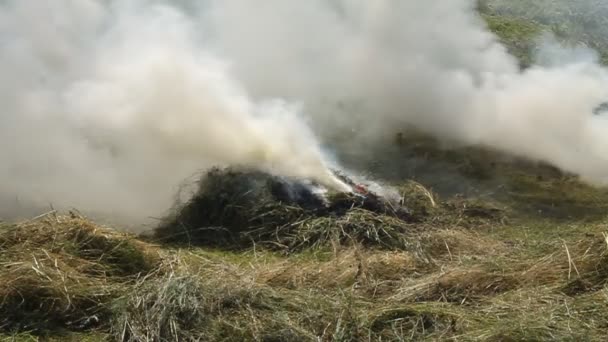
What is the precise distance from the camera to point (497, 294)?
4.95 meters

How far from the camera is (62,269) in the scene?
494cm

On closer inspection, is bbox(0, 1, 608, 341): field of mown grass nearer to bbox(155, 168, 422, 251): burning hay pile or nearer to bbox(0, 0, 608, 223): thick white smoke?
bbox(155, 168, 422, 251): burning hay pile

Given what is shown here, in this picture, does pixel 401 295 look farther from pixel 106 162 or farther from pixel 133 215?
Answer: pixel 106 162

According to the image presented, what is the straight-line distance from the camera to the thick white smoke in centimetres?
726

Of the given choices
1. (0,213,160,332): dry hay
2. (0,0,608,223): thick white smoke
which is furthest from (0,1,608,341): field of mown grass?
(0,0,608,223): thick white smoke

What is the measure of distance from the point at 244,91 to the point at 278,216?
8.48 ft

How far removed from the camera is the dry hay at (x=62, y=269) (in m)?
4.55

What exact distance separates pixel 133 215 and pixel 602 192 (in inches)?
194

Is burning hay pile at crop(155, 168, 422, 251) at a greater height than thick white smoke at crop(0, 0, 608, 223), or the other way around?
thick white smoke at crop(0, 0, 608, 223)

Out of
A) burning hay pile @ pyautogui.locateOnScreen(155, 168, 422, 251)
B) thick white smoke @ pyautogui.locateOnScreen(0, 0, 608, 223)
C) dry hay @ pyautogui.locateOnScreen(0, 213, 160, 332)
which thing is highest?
thick white smoke @ pyautogui.locateOnScreen(0, 0, 608, 223)

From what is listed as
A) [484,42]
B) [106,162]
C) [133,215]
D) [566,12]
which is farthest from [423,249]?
[566,12]

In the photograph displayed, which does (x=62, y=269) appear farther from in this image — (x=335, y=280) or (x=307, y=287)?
(x=335, y=280)

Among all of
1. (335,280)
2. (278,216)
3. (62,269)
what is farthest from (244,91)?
(62,269)

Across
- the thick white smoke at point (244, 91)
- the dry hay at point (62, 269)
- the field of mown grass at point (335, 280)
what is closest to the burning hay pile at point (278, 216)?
the field of mown grass at point (335, 280)
